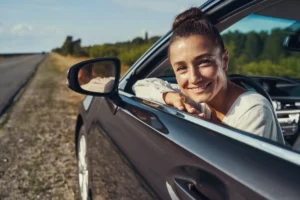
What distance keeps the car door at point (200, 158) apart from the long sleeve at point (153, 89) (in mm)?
88

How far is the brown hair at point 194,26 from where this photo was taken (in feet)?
5.47

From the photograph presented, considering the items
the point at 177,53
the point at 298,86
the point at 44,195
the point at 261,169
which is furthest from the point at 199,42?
the point at 44,195

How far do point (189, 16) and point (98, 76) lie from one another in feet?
3.27

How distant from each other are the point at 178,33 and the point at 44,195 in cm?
328

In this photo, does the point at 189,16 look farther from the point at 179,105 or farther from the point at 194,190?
the point at 194,190

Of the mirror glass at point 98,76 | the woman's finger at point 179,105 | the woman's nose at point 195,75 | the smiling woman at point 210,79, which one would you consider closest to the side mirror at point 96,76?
the mirror glass at point 98,76

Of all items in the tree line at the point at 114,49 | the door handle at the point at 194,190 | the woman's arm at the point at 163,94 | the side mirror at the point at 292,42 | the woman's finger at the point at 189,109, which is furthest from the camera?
the tree line at the point at 114,49

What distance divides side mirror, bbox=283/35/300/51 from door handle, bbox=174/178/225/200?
79.1 inches

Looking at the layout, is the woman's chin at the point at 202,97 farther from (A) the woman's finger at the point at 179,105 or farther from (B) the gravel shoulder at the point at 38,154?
(B) the gravel shoulder at the point at 38,154

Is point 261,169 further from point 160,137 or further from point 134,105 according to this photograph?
point 134,105

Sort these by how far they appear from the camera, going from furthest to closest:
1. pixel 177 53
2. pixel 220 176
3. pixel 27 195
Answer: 1. pixel 27 195
2. pixel 177 53
3. pixel 220 176

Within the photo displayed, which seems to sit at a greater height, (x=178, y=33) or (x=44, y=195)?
(x=178, y=33)

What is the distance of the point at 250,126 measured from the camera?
146cm

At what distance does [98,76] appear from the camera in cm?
264
